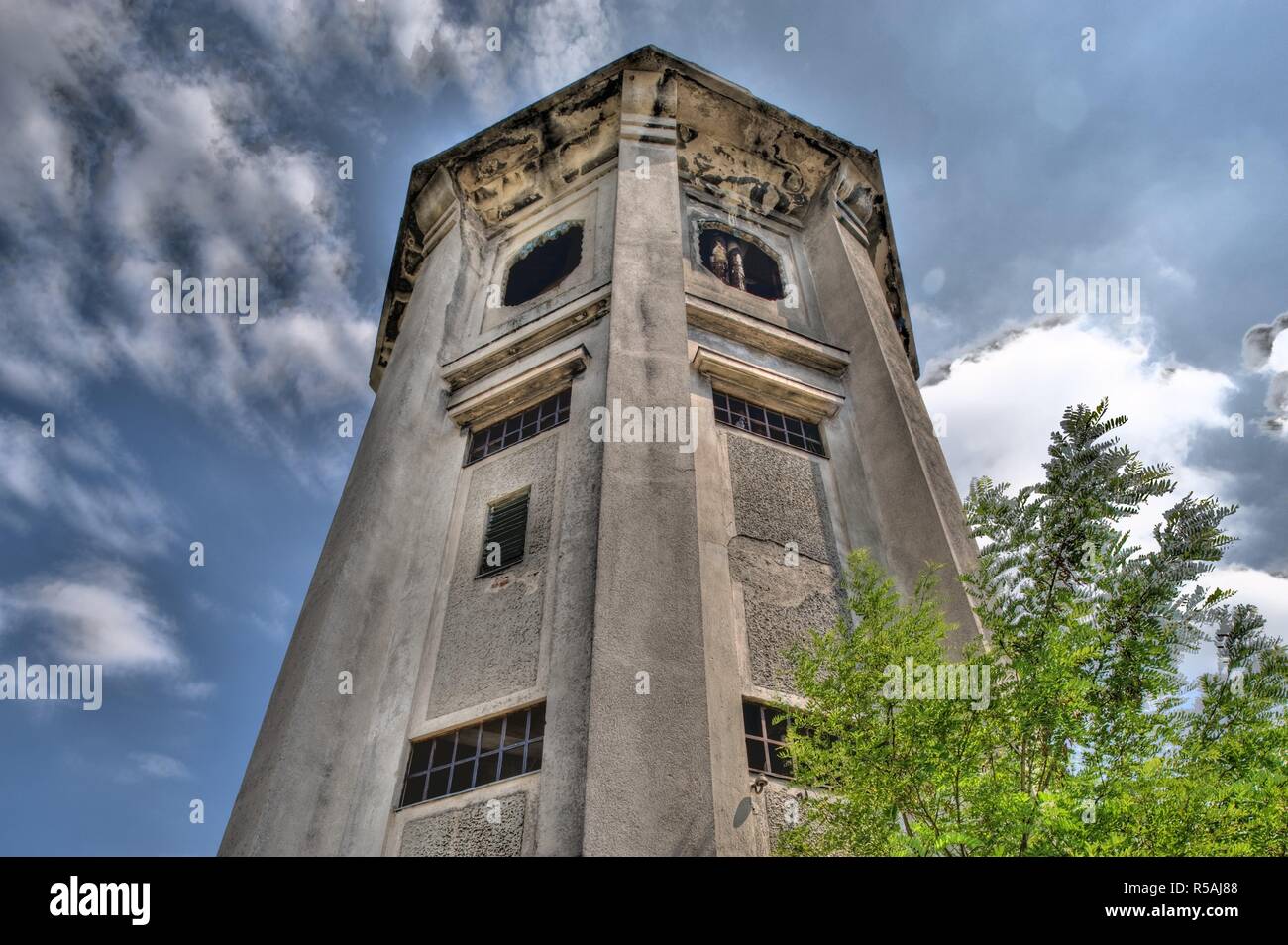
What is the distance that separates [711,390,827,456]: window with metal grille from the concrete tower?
41mm

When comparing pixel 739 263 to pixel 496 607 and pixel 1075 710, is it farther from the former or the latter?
pixel 1075 710

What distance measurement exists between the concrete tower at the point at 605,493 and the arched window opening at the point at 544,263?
66mm

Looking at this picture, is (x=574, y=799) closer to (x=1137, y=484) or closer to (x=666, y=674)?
(x=666, y=674)

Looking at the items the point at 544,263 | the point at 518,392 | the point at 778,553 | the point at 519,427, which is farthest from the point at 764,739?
the point at 544,263

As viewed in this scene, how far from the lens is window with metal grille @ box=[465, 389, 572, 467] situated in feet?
37.8

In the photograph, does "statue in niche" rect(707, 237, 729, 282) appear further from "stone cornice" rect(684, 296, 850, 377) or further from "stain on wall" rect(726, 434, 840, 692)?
"stain on wall" rect(726, 434, 840, 692)

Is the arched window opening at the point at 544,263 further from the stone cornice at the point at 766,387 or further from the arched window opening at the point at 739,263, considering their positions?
the stone cornice at the point at 766,387
